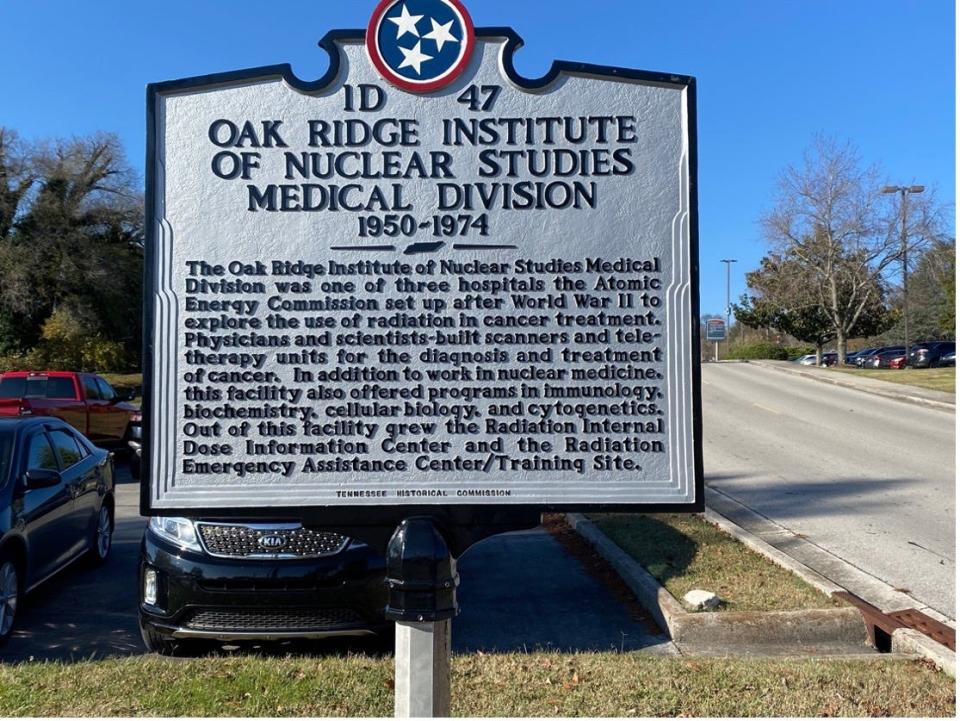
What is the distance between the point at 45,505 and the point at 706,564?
4979 millimetres

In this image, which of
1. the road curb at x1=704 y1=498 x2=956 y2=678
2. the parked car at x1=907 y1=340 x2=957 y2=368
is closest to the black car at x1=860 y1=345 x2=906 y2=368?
the parked car at x1=907 y1=340 x2=957 y2=368

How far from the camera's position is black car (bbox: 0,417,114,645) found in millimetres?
5598

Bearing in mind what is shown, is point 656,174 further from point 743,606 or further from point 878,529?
point 878,529

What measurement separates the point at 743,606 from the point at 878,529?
3866mm

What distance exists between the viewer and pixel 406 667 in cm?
280

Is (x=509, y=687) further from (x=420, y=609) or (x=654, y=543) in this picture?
(x=654, y=543)

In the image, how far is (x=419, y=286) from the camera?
2.93 meters

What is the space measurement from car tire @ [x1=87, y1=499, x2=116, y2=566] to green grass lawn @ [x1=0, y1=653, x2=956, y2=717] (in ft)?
9.34

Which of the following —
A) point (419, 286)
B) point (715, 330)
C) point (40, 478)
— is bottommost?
point (40, 478)

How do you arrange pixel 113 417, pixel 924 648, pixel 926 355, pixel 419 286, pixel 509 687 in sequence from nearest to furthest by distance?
pixel 419 286, pixel 509 687, pixel 924 648, pixel 113 417, pixel 926 355

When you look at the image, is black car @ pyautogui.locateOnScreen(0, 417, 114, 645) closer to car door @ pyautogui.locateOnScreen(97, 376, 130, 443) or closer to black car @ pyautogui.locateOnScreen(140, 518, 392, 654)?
black car @ pyautogui.locateOnScreen(140, 518, 392, 654)

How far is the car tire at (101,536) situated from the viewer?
737cm

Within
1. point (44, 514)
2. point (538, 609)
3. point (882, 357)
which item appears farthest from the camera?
point (882, 357)

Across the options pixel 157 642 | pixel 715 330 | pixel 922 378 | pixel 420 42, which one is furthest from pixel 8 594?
pixel 715 330
